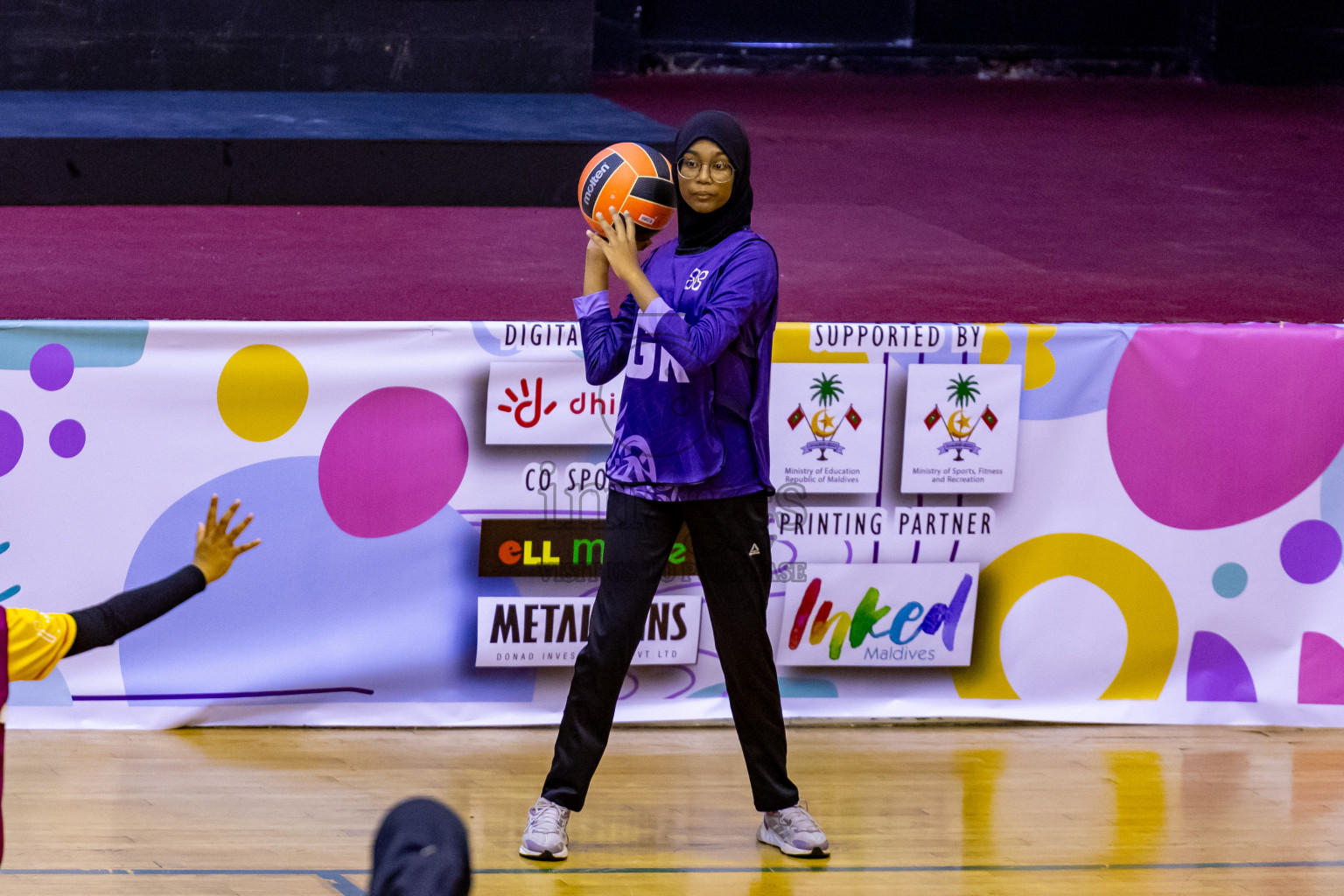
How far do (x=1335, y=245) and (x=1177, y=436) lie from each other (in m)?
3.51

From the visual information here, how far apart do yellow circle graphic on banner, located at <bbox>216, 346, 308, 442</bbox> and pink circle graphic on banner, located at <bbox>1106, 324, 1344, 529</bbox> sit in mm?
2479

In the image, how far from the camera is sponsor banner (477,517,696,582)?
4.33 m

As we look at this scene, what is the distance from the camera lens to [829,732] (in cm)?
446

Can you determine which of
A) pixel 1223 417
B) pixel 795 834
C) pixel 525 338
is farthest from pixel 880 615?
pixel 525 338

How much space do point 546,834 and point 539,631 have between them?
0.91 meters

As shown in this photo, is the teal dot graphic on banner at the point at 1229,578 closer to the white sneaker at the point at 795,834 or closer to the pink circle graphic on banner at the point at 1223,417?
the pink circle graphic on banner at the point at 1223,417

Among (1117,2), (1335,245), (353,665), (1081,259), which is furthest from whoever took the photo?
(1117,2)

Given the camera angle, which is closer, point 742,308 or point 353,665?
point 742,308

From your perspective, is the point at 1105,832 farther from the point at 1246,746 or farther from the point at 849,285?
the point at 849,285

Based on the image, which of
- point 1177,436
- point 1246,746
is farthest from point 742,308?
point 1246,746

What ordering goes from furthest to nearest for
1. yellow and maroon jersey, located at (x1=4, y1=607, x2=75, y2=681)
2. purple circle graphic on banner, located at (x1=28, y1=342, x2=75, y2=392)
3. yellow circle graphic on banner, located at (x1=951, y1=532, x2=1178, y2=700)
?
yellow circle graphic on banner, located at (x1=951, y1=532, x2=1178, y2=700) → purple circle graphic on banner, located at (x1=28, y1=342, x2=75, y2=392) → yellow and maroon jersey, located at (x1=4, y1=607, x2=75, y2=681)

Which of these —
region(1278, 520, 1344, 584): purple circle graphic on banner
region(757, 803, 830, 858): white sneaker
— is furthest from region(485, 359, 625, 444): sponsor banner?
region(1278, 520, 1344, 584): purple circle graphic on banner

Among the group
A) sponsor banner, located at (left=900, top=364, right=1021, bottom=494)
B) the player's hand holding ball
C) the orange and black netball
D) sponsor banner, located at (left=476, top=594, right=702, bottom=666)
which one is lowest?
sponsor banner, located at (left=476, top=594, right=702, bottom=666)

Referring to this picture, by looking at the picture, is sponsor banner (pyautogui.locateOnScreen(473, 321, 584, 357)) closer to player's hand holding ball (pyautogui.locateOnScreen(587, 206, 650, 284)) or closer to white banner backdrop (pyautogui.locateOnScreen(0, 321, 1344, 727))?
white banner backdrop (pyautogui.locateOnScreen(0, 321, 1344, 727))
